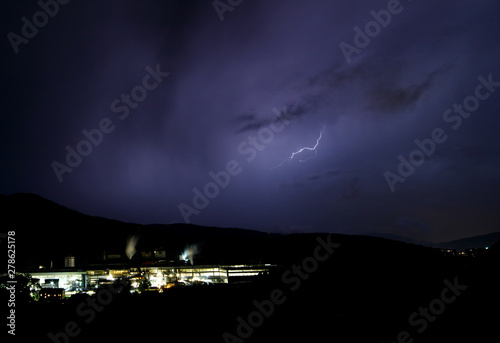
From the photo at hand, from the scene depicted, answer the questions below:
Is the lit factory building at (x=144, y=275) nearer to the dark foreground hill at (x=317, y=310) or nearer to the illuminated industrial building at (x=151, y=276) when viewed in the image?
the illuminated industrial building at (x=151, y=276)

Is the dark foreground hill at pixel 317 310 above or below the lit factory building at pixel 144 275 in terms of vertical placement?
below

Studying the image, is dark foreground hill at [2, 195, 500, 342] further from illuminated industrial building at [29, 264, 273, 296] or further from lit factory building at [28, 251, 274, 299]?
illuminated industrial building at [29, 264, 273, 296]

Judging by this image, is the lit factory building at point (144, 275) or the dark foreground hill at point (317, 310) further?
the lit factory building at point (144, 275)

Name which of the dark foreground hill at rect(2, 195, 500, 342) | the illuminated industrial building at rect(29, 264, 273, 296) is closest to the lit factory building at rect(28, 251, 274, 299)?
the illuminated industrial building at rect(29, 264, 273, 296)

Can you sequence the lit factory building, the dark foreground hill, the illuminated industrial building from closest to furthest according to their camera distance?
the dark foreground hill → the lit factory building → the illuminated industrial building

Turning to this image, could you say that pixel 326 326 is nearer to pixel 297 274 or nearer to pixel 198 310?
pixel 198 310

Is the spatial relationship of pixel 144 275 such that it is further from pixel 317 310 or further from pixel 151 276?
pixel 317 310

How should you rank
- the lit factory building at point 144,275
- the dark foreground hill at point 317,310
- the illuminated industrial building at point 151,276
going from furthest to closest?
the illuminated industrial building at point 151,276 < the lit factory building at point 144,275 < the dark foreground hill at point 317,310

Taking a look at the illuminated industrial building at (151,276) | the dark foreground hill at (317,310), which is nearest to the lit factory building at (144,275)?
the illuminated industrial building at (151,276)

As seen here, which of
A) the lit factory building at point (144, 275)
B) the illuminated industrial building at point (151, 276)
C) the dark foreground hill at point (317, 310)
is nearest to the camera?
the dark foreground hill at point (317, 310)

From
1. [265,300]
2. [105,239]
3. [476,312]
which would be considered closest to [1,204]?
[105,239]

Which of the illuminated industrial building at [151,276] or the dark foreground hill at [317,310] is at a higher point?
the illuminated industrial building at [151,276]
